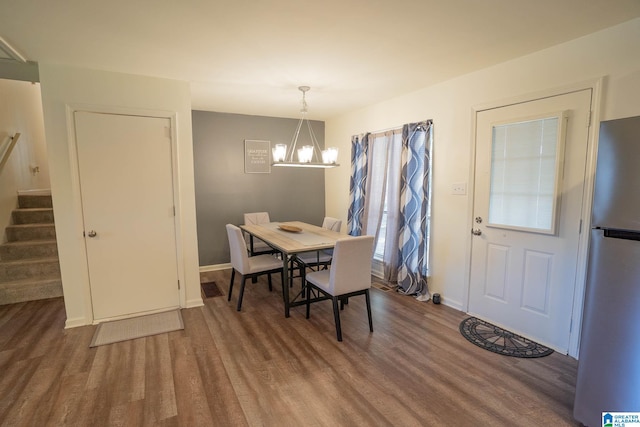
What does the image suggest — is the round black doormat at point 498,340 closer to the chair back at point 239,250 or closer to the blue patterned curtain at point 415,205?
the blue patterned curtain at point 415,205

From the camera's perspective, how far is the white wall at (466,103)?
7.07ft

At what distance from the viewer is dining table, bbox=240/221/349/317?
307cm

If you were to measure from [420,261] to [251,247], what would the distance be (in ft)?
7.53

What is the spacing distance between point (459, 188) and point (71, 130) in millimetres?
3825

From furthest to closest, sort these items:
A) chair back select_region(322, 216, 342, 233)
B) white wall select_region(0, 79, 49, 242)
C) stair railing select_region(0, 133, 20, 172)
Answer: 1. chair back select_region(322, 216, 342, 233)
2. white wall select_region(0, 79, 49, 242)
3. stair railing select_region(0, 133, 20, 172)

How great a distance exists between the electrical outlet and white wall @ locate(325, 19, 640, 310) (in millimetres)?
44

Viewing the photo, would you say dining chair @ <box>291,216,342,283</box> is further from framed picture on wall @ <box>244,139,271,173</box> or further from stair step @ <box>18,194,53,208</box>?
stair step @ <box>18,194,53,208</box>

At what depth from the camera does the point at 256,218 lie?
4879mm

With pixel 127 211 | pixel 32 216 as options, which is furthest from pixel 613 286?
pixel 32 216

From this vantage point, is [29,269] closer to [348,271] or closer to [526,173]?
[348,271]

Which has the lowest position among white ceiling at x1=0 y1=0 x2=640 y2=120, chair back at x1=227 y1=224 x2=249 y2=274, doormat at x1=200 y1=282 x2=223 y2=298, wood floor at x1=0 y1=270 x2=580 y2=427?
wood floor at x1=0 y1=270 x2=580 y2=427

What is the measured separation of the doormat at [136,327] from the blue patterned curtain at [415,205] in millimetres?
2599

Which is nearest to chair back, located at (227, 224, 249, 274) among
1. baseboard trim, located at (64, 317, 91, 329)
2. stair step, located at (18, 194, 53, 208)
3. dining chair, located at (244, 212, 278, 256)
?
dining chair, located at (244, 212, 278, 256)

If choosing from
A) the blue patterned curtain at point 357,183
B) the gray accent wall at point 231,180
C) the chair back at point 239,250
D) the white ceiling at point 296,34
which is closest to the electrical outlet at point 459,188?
the white ceiling at point 296,34
